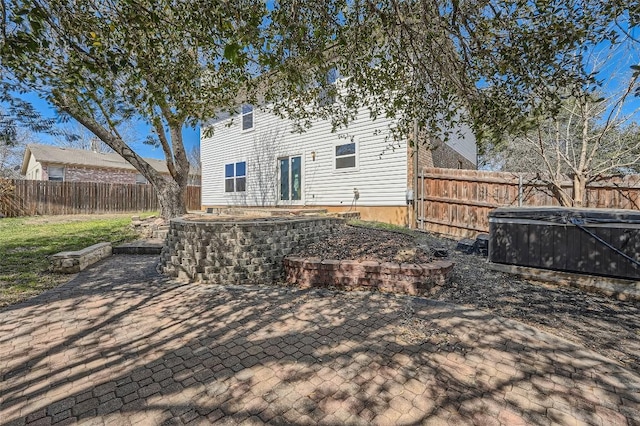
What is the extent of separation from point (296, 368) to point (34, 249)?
797cm

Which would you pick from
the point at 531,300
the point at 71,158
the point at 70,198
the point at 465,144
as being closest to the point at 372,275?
the point at 531,300

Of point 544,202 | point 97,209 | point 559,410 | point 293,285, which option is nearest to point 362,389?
point 559,410

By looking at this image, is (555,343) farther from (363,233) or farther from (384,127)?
(384,127)

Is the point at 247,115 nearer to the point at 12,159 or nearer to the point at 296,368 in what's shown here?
the point at 296,368

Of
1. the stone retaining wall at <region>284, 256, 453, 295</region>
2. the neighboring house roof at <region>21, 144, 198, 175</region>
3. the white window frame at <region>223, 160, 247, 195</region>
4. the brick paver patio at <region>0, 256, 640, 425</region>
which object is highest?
the neighboring house roof at <region>21, 144, 198, 175</region>

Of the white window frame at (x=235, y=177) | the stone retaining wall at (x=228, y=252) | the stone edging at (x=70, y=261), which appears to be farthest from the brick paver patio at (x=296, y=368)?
the white window frame at (x=235, y=177)

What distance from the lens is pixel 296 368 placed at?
99.5 inches

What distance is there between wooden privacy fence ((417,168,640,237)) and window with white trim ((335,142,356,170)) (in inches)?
95.3

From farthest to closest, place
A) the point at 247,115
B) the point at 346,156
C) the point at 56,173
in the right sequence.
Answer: the point at 56,173 → the point at 247,115 → the point at 346,156

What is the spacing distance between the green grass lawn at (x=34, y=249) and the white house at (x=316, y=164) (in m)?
4.44

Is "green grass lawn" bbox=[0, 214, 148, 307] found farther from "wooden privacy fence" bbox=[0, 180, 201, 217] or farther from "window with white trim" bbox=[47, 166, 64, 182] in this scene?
"window with white trim" bbox=[47, 166, 64, 182]

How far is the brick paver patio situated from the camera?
2031 mm

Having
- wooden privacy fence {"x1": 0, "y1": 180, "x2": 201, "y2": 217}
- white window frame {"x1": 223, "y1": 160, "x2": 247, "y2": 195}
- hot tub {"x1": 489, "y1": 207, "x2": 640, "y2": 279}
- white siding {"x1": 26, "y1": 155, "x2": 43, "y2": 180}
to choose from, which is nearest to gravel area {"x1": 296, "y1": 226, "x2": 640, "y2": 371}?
hot tub {"x1": 489, "y1": 207, "x2": 640, "y2": 279}

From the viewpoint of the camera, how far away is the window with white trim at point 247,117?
45.7 ft
